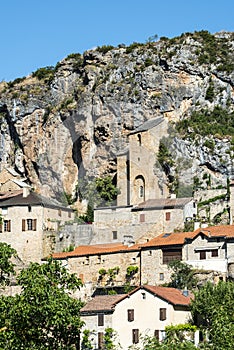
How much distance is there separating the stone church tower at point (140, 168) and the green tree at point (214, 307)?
24647 mm

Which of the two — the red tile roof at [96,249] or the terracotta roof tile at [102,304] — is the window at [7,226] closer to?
the red tile roof at [96,249]

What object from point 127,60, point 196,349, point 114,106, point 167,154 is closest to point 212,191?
point 167,154

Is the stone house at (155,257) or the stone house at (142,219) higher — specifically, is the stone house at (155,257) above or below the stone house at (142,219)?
below

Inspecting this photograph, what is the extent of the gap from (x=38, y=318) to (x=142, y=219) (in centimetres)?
2736

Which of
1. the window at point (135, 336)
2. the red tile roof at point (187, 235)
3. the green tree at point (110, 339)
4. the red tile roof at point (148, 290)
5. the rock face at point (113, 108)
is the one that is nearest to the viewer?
the green tree at point (110, 339)

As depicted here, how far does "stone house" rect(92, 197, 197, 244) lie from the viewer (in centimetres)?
7738

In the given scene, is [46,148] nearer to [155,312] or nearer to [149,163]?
[149,163]

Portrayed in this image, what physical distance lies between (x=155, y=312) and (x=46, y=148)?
42.2 meters

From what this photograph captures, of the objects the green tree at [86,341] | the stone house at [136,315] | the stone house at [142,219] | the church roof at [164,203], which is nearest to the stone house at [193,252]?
the stone house at [142,219]

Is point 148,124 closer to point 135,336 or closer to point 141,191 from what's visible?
point 141,191

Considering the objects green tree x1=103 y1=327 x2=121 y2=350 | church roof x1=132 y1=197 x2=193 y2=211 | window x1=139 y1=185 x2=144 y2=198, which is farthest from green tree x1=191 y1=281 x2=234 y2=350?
window x1=139 y1=185 x2=144 y2=198

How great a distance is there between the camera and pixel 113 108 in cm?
9312

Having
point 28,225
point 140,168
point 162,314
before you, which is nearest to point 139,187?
point 140,168

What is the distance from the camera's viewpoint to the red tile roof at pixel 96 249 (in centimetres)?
7269
